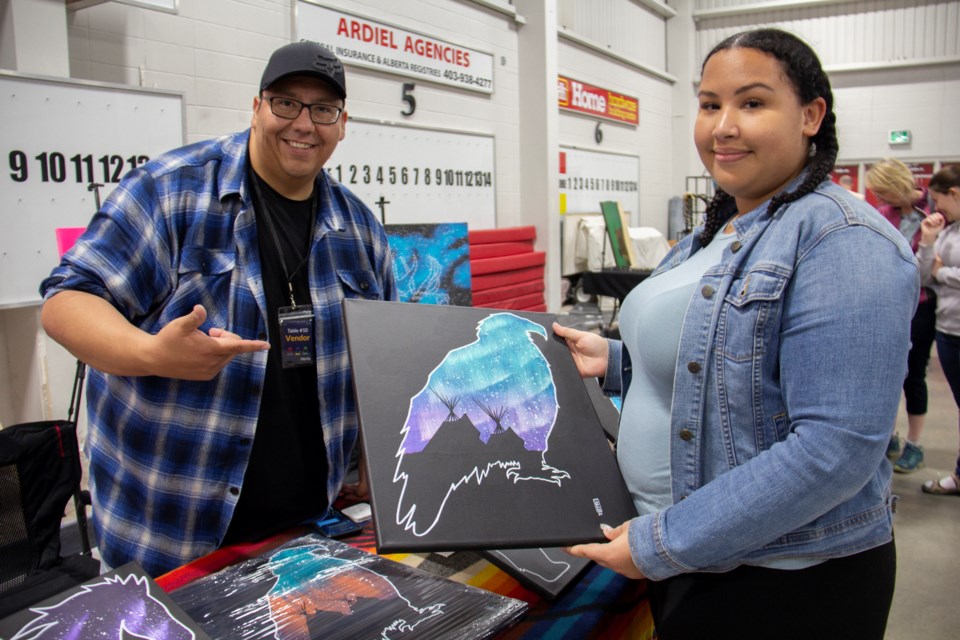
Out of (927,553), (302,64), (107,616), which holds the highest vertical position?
(302,64)

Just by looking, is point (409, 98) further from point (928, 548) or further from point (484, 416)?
point (484, 416)

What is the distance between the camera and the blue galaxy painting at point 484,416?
962 millimetres

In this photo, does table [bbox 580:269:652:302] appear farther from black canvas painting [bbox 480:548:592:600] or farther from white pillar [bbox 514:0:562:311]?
black canvas painting [bbox 480:548:592:600]

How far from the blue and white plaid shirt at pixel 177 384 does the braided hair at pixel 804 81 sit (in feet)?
3.07

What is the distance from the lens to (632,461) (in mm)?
1107

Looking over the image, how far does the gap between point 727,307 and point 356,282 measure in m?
0.87

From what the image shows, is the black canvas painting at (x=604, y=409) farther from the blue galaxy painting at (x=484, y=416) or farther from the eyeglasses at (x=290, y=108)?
the eyeglasses at (x=290, y=108)

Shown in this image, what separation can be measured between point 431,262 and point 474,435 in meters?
2.78

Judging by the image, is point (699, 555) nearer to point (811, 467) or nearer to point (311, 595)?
point (811, 467)

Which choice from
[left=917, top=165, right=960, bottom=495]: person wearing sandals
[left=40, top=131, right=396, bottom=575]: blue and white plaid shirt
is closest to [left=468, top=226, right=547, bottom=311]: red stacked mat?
[left=917, top=165, right=960, bottom=495]: person wearing sandals

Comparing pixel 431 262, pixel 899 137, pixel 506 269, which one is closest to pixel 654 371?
pixel 431 262

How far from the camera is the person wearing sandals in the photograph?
3.58m

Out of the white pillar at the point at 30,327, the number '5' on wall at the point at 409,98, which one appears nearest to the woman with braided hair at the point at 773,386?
the white pillar at the point at 30,327

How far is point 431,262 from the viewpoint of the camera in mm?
3783
